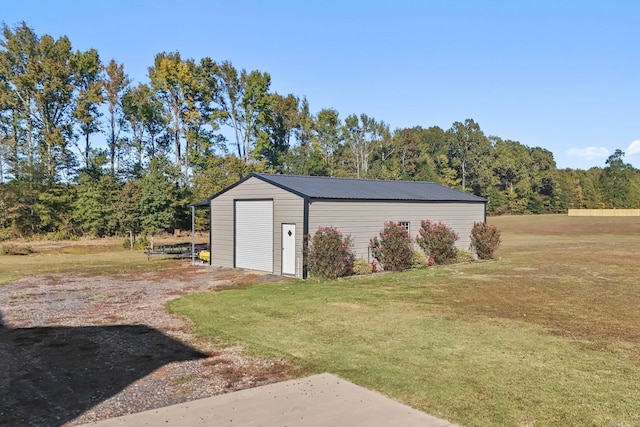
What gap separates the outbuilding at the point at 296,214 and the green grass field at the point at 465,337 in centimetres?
243

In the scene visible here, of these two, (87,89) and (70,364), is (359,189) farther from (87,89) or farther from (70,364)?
(87,89)

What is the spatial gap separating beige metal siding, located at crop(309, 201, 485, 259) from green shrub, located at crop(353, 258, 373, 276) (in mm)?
644

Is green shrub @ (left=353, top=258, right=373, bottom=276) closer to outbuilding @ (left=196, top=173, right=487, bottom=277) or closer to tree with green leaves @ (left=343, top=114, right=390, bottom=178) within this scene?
outbuilding @ (left=196, top=173, right=487, bottom=277)

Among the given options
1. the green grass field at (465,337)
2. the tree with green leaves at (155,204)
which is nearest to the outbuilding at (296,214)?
the green grass field at (465,337)

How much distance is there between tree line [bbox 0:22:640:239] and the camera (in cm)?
3450

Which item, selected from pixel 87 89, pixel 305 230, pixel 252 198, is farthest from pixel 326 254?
pixel 87 89

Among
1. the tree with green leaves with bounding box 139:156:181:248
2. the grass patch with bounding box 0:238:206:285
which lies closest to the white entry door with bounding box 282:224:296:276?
the grass patch with bounding box 0:238:206:285

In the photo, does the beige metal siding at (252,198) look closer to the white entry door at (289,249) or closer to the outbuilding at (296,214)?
the outbuilding at (296,214)

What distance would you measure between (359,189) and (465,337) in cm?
1213

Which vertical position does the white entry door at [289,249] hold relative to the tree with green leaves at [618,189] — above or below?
below

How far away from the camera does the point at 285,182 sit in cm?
1816

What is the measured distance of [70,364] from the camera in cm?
680

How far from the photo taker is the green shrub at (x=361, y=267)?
668 inches

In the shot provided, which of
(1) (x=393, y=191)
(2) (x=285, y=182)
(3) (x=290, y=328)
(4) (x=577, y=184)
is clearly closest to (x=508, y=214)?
(4) (x=577, y=184)
